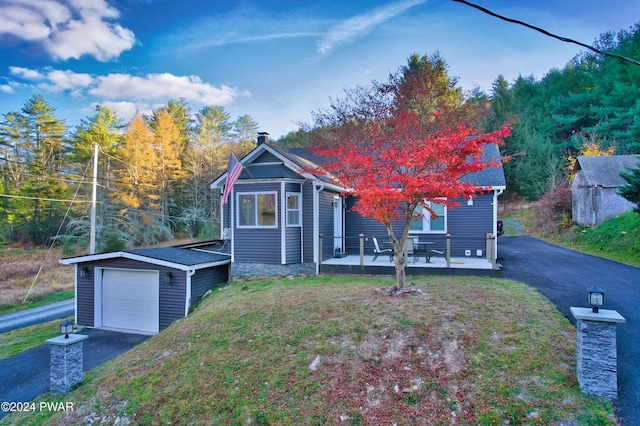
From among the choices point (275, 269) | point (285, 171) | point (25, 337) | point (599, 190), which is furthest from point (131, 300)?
point (599, 190)

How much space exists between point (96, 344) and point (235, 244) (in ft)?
16.1

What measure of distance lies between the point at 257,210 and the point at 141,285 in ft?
15.4

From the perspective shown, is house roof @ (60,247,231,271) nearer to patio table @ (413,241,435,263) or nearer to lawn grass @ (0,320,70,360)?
lawn grass @ (0,320,70,360)

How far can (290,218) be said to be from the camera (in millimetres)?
11180

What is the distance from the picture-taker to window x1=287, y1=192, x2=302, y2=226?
36.5 ft

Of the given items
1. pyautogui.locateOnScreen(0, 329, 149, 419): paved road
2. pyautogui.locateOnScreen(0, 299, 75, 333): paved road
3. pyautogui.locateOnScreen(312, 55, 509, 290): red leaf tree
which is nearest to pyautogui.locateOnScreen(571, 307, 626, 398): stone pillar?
pyautogui.locateOnScreen(312, 55, 509, 290): red leaf tree

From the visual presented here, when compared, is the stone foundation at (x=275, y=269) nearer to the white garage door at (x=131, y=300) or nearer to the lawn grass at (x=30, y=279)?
the white garage door at (x=131, y=300)

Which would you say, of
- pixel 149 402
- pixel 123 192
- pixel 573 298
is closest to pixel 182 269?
pixel 149 402

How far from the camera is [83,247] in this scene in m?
25.5

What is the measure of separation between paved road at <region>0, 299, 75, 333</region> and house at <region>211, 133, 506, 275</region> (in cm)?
880

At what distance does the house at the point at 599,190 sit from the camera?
17266mm

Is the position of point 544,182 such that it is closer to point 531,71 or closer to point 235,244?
point 531,71

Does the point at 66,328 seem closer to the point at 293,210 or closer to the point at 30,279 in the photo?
the point at 293,210

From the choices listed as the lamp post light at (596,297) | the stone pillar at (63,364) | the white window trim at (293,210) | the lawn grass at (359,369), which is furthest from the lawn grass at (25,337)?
the lamp post light at (596,297)
